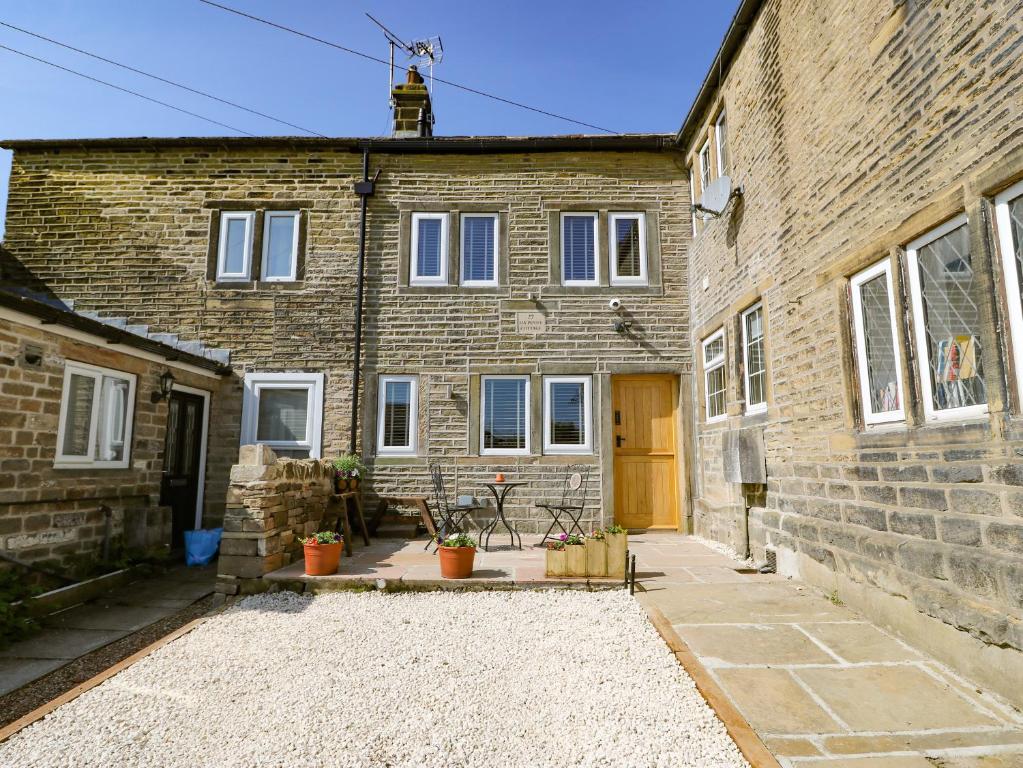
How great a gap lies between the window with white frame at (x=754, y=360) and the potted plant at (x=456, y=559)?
3.48 m

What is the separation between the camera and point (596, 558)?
535 centimetres

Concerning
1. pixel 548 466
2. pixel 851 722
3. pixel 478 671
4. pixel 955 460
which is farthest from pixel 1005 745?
pixel 548 466

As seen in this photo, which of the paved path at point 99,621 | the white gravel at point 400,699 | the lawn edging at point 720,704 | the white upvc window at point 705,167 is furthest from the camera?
the white upvc window at point 705,167

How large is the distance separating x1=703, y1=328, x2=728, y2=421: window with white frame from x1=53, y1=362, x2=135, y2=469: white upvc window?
23.8 ft

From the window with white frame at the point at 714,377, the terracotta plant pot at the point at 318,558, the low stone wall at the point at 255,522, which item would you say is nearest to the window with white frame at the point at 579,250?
the window with white frame at the point at 714,377

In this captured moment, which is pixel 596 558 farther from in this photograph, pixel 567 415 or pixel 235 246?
pixel 235 246

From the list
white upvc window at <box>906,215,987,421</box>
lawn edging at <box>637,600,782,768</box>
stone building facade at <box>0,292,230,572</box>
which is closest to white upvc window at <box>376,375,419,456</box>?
stone building facade at <box>0,292,230,572</box>

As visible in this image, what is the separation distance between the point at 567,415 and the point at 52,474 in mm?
6067

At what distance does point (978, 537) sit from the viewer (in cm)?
320

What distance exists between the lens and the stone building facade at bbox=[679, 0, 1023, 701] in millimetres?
3127

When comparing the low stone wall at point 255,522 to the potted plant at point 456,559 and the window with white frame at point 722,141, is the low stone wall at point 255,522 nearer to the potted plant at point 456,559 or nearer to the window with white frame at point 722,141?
the potted plant at point 456,559

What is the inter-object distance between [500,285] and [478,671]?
239 inches

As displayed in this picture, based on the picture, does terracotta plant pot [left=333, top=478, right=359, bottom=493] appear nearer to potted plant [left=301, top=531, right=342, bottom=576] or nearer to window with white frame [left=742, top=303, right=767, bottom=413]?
potted plant [left=301, top=531, right=342, bottom=576]

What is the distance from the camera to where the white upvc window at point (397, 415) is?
8.34 metres
